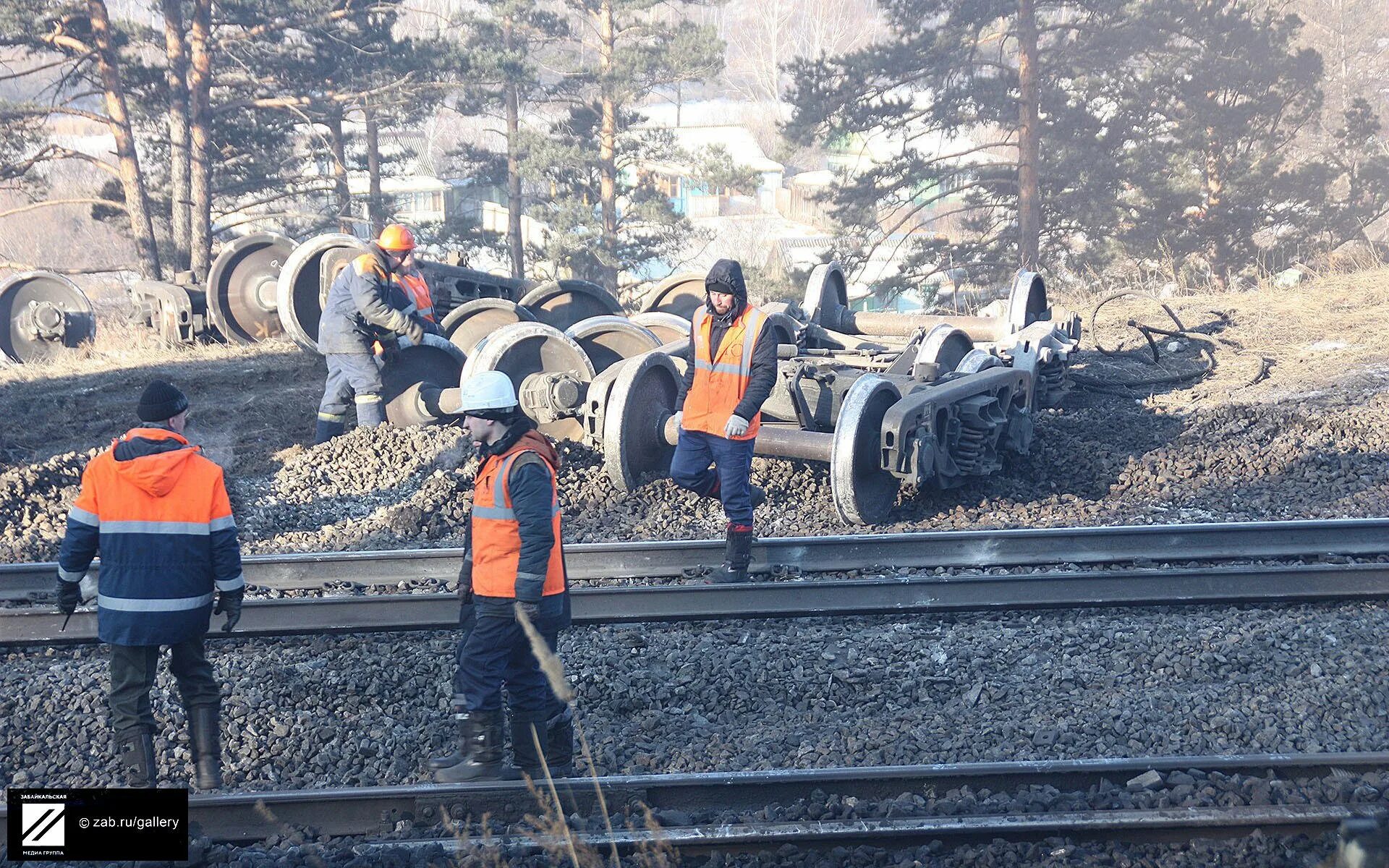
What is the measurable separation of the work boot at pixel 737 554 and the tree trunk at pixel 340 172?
19.9m

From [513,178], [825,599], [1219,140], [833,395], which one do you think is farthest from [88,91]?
[1219,140]

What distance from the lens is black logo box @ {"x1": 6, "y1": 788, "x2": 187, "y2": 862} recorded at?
3.86 m

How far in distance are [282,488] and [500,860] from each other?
5.73 m

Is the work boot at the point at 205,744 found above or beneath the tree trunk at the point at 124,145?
beneath

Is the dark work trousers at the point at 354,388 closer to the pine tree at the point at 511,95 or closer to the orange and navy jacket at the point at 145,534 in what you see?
the orange and navy jacket at the point at 145,534

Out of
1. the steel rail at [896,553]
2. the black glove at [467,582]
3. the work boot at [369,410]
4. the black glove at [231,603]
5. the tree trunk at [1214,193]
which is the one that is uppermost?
the tree trunk at [1214,193]

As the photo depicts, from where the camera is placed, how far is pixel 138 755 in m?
4.40

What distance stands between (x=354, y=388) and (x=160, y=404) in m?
5.21

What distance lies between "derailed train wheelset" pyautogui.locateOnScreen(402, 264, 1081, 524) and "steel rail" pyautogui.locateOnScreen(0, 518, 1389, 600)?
617 millimetres

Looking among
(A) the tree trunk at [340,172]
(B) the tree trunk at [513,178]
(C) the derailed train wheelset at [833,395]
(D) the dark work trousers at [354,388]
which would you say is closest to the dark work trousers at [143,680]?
(C) the derailed train wheelset at [833,395]

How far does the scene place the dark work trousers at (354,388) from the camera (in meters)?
9.22

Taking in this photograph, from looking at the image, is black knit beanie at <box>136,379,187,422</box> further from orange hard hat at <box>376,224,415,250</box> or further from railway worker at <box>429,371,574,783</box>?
orange hard hat at <box>376,224,415,250</box>

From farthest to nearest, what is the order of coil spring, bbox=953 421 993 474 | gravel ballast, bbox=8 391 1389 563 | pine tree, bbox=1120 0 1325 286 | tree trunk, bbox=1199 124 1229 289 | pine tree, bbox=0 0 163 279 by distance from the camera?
tree trunk, bbox=1199 124 1229 289 → pine tree, bbox=1120 0 1325 286 → pine tree, bbox=0 0 163 279 → coil spring, bbox=953 421 993 474 → gravel ballast, bbox=8 391 1389 563

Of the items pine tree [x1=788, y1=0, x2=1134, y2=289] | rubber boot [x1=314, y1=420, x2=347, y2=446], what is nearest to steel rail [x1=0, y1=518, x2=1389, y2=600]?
rubber boot [x1=314, y1=420, x2=347, y2=446]
